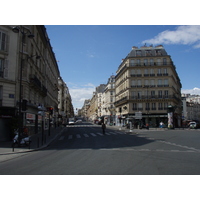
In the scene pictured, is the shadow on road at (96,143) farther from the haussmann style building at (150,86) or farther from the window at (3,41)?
the haussmann style building at (150,86)

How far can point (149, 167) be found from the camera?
7090mm

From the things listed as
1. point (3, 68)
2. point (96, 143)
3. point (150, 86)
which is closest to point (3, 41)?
point (3, 68)

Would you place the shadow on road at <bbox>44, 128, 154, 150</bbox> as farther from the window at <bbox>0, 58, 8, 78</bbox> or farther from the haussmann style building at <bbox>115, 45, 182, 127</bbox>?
the haussmann style building at <bbox>115, 45, 182, 127</bbox>

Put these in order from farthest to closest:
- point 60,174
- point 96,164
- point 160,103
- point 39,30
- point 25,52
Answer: point 160,103, point 39,30, point 25,52, point 96,164, point 60,174

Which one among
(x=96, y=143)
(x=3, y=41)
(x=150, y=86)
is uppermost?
(x=150, y=86)

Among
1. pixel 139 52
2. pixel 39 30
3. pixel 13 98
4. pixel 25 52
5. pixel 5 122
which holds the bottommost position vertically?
pixel 5 122

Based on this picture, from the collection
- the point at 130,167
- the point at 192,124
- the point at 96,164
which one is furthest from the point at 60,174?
the point at 192,124

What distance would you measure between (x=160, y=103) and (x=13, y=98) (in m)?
38.9

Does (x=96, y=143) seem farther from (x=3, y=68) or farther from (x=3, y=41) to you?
(x=3, y=41)

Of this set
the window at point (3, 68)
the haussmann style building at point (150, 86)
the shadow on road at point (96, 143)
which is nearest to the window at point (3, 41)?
the window at point (3, 68)

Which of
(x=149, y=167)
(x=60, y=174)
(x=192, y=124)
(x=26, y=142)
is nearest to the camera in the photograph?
(x=60, y=174)

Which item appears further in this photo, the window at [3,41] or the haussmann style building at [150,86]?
the haussmann style building at [150,86]

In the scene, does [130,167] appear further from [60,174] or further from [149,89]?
[149,89]

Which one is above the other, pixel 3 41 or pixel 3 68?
pixel 3 41
